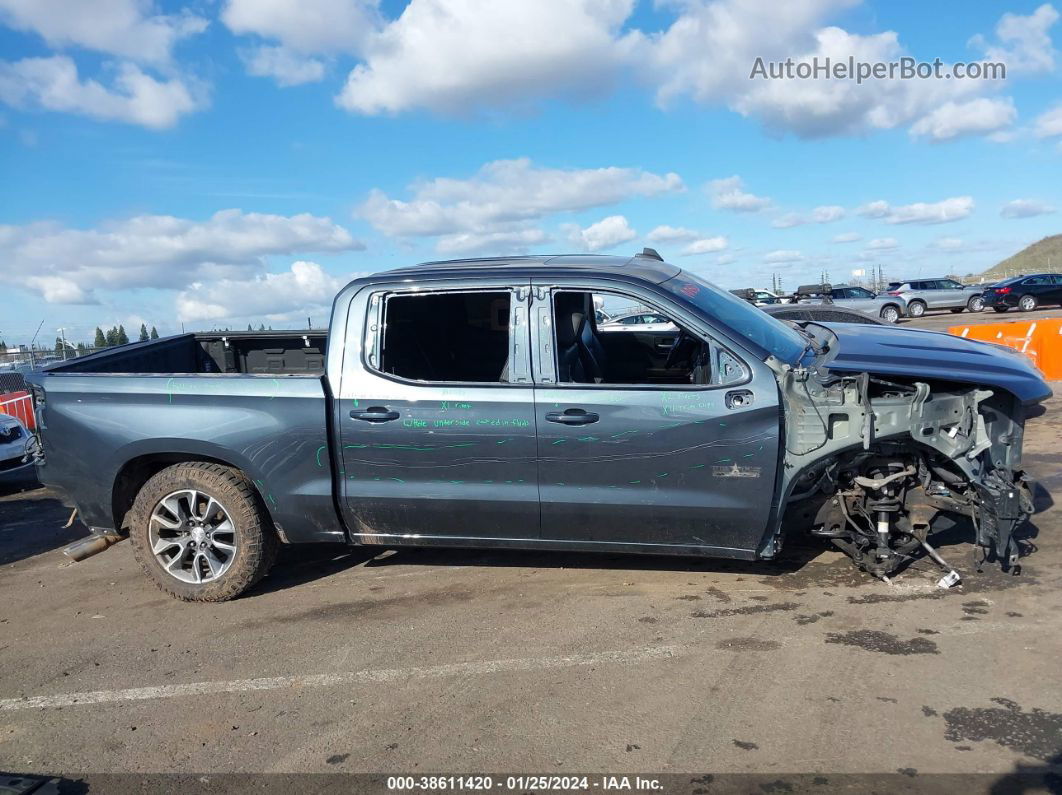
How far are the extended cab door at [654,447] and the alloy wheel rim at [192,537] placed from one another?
6.45 feet

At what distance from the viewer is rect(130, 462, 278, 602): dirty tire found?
4773 millimetres

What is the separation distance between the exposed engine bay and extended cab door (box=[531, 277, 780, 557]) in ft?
0.65

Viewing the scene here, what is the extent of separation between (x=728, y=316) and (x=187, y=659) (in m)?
3.40

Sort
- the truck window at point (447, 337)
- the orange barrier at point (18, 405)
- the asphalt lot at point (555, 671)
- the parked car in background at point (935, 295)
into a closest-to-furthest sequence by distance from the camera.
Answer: the asphalt lot at point (555, 671), the truck window at point (447, 337), the orange barrier at point (18, 405), the parked car in background at point (935, 295)

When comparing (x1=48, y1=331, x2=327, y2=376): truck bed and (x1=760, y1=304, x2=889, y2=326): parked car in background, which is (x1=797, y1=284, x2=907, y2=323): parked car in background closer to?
(x1=760, y1=304, x2=889, y2=326): parked car in background

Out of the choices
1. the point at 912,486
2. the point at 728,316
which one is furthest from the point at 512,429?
the point at 912,486

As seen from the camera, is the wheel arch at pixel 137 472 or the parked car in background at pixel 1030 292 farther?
the parked car in background at pixel 1030 292

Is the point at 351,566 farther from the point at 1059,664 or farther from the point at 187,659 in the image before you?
the point at 1059,664

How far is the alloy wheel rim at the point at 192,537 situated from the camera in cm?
485

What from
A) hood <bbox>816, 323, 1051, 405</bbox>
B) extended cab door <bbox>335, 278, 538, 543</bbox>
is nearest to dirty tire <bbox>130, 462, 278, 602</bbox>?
extended cab door <bbox>335, 278, 538, 543</bbox>

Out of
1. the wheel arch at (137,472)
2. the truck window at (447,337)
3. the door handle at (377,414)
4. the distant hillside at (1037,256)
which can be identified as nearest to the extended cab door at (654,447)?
the truck window at (447,337)

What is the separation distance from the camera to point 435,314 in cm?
524

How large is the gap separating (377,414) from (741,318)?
2126 mm

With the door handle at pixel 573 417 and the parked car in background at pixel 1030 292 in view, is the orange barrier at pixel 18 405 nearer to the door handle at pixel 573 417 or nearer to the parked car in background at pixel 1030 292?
the door handle at pixel 573 417
